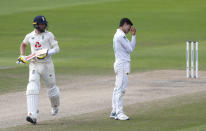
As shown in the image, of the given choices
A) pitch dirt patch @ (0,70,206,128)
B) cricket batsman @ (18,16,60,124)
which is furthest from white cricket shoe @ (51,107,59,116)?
cricket batsman @ (18,16,60,124)

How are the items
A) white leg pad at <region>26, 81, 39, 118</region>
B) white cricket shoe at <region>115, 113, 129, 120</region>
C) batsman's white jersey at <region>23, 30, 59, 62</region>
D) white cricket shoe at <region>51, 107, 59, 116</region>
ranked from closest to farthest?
1. white leg pad at <region>26, 81, 39, 118</region>
2. batsman's white jersey at <region>23, 30, 59, 62</region>
3. white cricket shoe at <region>115, 113, 129, 120</region>
4. white cricket shoe at <region>51, 107, 59, 116</region>

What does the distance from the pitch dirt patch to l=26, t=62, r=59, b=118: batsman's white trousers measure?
1.60 feet

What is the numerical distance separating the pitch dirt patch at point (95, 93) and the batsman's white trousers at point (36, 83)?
19.2 inches

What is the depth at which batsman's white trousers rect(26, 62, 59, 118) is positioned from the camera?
11.6 meters

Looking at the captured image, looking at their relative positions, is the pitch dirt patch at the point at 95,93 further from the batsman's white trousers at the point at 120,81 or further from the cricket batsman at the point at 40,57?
the batsman's white trousers at the point at 120,81

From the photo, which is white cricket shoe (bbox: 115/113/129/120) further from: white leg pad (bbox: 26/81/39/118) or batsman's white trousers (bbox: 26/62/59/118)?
white leg pad (bbox: 26/81/39/118)

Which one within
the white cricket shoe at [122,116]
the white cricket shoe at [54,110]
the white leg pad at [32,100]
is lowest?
the white cricket shoe at [122,116]

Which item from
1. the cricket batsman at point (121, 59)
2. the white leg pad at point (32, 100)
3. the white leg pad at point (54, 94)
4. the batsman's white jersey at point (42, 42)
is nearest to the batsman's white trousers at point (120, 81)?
the cricket batsman at point (121, 59)

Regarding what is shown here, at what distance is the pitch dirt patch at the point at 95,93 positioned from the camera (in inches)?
519

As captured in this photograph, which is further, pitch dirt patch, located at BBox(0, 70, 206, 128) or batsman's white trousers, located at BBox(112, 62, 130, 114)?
pitch dirt patch, located at BBox(0, 70, 206, 128)

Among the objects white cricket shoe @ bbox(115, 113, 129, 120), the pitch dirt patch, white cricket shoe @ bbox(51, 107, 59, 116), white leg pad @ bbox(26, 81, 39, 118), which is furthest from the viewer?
the pitch dirt patch

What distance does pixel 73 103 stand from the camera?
1441cm

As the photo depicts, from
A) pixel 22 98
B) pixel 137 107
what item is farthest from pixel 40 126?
pixel 22 98

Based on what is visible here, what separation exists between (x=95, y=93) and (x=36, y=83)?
14.6ft
